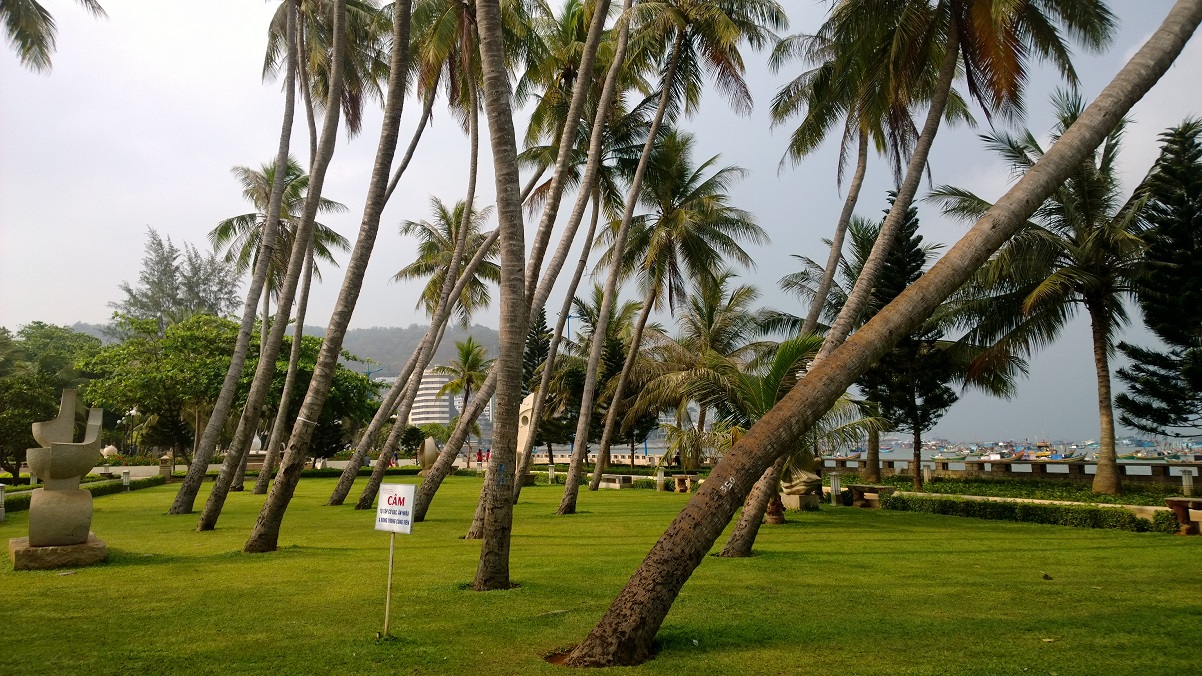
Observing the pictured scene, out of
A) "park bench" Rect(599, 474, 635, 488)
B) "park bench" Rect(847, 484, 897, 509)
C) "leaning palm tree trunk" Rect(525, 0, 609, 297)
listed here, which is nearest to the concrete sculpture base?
"leaning palm tree trunk" Rect(525, 0, 609, 297)

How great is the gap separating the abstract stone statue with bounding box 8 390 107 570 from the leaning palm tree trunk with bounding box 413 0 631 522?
513cm

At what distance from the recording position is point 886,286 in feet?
77.2

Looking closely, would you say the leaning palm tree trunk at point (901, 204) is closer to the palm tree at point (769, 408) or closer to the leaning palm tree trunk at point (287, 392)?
the palm tree at point (769, 408)

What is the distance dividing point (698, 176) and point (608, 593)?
16669 mm

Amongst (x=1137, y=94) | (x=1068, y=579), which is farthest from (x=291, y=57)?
(x=1068, y=579)

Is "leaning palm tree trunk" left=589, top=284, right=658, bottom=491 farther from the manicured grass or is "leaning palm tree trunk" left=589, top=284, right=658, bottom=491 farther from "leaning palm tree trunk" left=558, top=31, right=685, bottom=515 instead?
the manicured grass

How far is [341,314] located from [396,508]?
5306 mm

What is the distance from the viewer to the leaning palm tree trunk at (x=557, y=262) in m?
13.4

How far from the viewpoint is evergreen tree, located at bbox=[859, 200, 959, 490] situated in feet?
75.9

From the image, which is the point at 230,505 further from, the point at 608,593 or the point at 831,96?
the point at 831,96

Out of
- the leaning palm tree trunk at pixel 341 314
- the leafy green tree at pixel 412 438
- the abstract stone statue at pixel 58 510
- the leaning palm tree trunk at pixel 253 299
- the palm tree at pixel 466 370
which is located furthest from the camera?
the leafy green tree at pixel 412 438

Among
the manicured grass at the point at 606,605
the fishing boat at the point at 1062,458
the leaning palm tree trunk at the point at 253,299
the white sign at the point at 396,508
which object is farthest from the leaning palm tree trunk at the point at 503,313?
the fishing boat at the point at 1062,458

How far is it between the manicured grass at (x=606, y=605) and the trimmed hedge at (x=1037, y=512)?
67 centimetres

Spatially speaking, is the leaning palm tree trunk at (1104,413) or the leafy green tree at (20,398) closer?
the leaning palm tree trunk at (1104,413)
